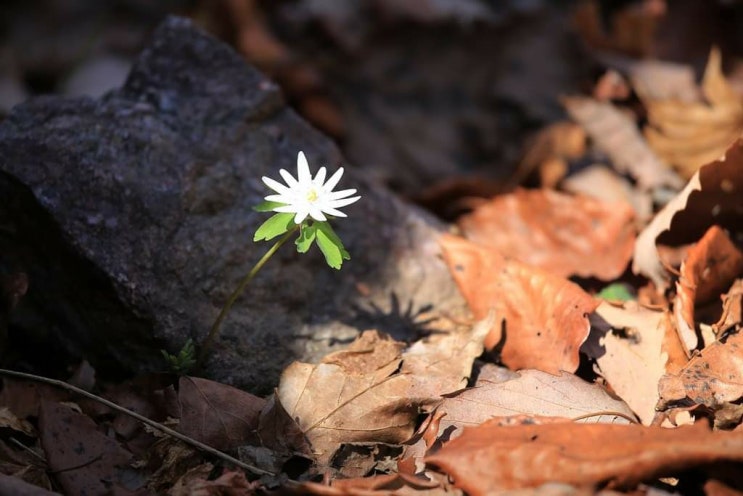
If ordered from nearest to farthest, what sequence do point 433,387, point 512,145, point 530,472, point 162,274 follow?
point 530,472, point 433,387, point 162,274, point 512,145

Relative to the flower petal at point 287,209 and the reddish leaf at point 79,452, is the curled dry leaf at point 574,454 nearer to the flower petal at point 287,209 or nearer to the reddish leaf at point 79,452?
the flower petal at point 287,209

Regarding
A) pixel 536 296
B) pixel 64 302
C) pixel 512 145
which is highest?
pixel 512 145

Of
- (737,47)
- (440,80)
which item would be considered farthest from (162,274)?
(737,47)

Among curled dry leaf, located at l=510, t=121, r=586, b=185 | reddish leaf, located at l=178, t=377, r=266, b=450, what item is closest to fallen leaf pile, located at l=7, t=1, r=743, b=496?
reddish leaf, located at l=178, t=377, r=266, b=450

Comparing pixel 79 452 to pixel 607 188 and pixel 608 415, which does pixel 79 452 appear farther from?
pixel 607 188

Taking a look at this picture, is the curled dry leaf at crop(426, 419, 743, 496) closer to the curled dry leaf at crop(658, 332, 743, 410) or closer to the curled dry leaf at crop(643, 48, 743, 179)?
the curled dry leaf at crop(658, 332, 743, 410)

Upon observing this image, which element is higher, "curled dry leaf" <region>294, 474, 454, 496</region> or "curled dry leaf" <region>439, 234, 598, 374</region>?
"curled dry leaf" <region>439, 234, 598, 374</region>

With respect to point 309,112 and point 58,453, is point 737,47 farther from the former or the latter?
point 58,453
